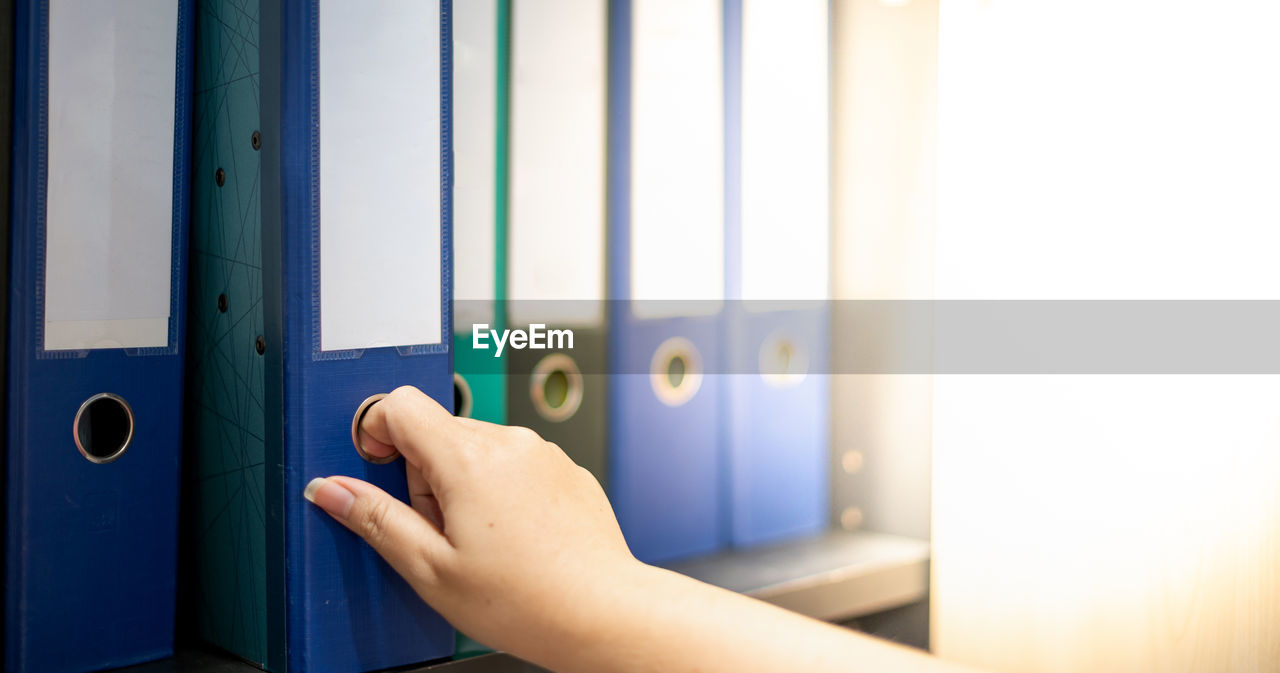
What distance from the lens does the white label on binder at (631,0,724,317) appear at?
1.97 feet

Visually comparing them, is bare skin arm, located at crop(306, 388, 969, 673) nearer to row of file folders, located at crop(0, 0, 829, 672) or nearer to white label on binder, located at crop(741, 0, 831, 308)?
row of file folders, located at crop(0, 0, 829, 672)

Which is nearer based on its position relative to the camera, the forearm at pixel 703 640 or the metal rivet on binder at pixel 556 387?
the forearm at pixel 703 640

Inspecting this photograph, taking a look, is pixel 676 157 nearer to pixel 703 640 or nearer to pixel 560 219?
pixel 560 219

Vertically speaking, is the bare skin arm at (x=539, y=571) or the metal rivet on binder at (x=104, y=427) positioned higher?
the metal rivet on binder at (x=104, y=427)

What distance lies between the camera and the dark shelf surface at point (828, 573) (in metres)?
0.61

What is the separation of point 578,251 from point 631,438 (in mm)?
123

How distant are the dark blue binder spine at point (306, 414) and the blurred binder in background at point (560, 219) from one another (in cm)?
12

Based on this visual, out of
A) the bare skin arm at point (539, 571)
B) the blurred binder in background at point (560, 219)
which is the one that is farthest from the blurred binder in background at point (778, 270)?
the bare skin arm at point (539, 571)

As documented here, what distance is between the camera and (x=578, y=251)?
57 centimetres

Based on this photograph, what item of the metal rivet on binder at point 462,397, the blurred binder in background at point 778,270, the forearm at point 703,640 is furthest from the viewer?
the blurred binder in background at point 778,270

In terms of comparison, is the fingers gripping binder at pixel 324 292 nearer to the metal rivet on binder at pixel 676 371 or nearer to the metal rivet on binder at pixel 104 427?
the metal rivet on binder at pixel 104 427

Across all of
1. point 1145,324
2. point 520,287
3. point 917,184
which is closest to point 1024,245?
point 1145,324

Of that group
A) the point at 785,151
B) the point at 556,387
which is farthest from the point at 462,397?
the point at 785,151

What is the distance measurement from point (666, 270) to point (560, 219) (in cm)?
8
